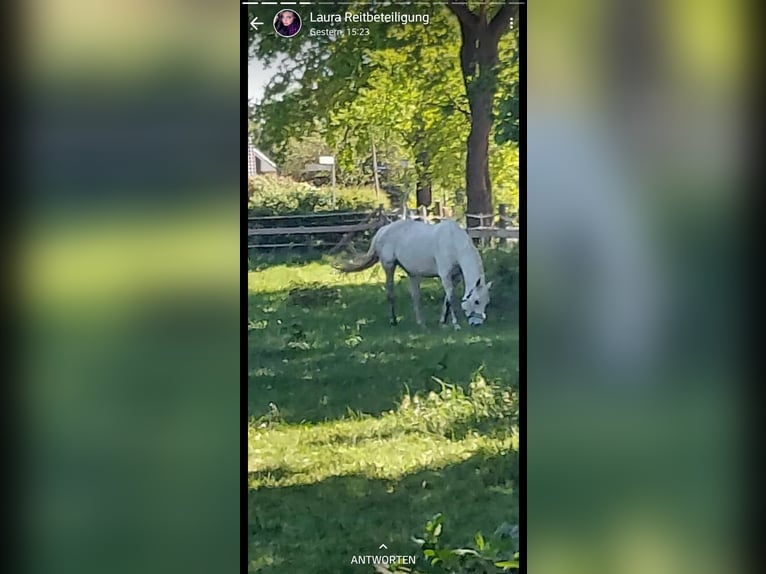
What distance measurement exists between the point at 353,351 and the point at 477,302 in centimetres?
26

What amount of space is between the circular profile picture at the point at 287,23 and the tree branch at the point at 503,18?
1.25 ft

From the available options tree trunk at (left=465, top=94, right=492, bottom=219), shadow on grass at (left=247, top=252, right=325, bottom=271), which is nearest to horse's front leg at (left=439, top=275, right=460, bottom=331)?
tree trunk at (left=465, top=94, right=492, bottom=219)

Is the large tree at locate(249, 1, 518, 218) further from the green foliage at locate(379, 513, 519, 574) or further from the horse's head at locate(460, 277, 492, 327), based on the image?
the green foliage at locate(379, 513, 519, 574)

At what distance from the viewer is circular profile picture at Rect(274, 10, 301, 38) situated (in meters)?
1.64

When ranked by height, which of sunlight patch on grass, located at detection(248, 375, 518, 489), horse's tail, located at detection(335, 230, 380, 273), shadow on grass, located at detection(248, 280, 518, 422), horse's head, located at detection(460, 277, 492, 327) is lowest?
sunlight patch on grass, located at detection(248, 375, 518, 489)

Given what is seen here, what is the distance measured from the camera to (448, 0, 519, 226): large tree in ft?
5.39
